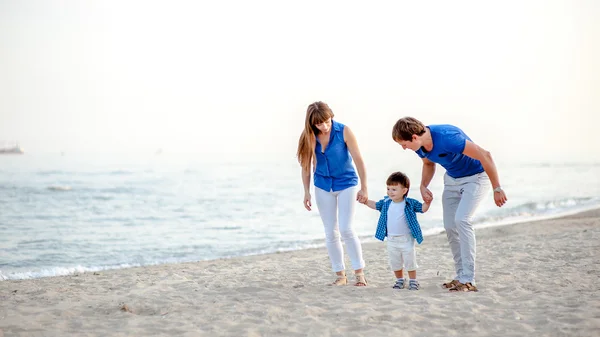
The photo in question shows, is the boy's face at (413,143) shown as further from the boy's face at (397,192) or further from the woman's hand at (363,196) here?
the woman's hand at (363,196)

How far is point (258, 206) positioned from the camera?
66.6 ft

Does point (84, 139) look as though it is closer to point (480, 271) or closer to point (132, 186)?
point (132, 186)

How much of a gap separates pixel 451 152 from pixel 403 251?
1.08 meters

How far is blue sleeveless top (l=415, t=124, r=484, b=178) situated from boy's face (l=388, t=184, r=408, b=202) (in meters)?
0.40

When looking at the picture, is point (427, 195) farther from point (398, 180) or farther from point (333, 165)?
point (333, 165)

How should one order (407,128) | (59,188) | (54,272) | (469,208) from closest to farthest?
(407,128) < (469,208) < (54,272) < (59,188)

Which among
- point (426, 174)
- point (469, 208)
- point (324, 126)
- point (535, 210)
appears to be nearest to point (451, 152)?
point (469, 208)

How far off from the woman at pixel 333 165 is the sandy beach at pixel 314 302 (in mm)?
741

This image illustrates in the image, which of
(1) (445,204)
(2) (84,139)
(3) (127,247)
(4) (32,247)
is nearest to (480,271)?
(1) (445,204)

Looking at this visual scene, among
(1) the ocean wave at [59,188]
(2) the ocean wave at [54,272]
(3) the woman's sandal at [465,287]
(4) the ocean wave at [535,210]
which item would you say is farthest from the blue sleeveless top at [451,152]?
(1) the ocean wave at [59,188]

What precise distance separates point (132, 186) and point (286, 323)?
27.7 meters

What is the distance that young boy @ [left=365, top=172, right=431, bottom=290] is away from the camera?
518 cm

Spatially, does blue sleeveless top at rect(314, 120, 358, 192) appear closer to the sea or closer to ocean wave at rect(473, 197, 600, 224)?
the sea

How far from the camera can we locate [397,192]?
522cm
